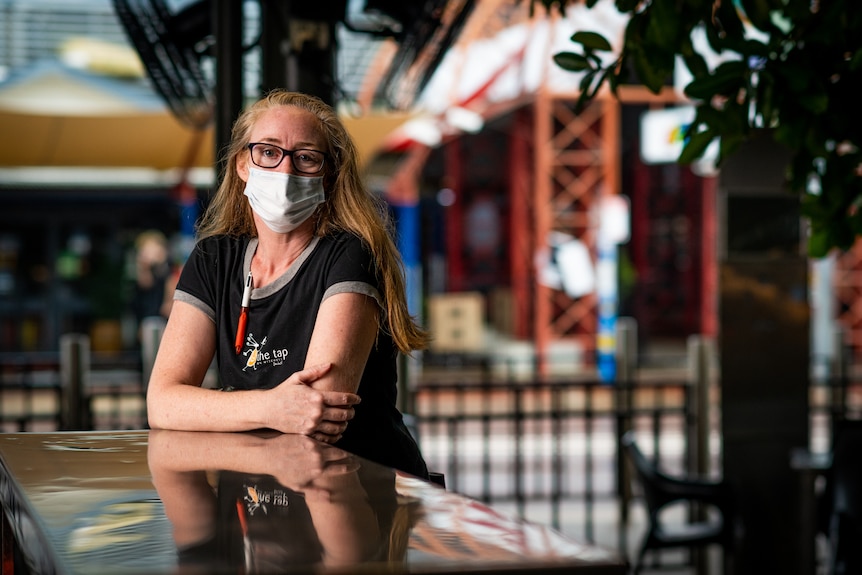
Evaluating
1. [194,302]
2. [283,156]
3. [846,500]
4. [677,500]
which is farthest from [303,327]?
[677,500]

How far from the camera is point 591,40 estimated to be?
2.94 meters

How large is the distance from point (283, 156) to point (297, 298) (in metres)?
0.35

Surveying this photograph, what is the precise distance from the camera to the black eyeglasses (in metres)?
2.57

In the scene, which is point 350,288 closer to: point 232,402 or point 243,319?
point 243,319

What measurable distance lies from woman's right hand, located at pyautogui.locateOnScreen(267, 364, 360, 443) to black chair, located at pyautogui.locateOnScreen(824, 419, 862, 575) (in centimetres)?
246

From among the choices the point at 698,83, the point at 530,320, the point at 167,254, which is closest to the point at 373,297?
the point at 698,83

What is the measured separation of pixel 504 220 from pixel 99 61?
12471 mm

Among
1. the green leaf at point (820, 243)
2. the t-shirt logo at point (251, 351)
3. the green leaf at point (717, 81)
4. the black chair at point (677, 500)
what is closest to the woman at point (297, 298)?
the t-shirt logo at point (251, 351)

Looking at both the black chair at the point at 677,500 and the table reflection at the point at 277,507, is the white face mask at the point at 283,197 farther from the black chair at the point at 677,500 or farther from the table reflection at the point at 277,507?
the black chair at the point at 677,500

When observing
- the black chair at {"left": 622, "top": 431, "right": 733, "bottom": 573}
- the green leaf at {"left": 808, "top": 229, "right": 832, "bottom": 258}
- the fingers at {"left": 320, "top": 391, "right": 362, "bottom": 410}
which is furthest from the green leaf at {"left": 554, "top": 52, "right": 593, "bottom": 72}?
the black chair at {"left": 622, "top": 431, "right": 733, "bottom": 573}

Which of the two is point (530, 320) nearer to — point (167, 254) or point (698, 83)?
point (167, 254)

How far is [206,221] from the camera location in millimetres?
2938

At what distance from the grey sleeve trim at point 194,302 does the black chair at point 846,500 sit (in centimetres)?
255

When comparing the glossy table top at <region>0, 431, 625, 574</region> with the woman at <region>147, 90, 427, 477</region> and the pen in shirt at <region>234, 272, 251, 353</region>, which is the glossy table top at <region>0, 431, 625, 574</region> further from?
the pen in shirt at <region>234, 272, 251, 353</region>
